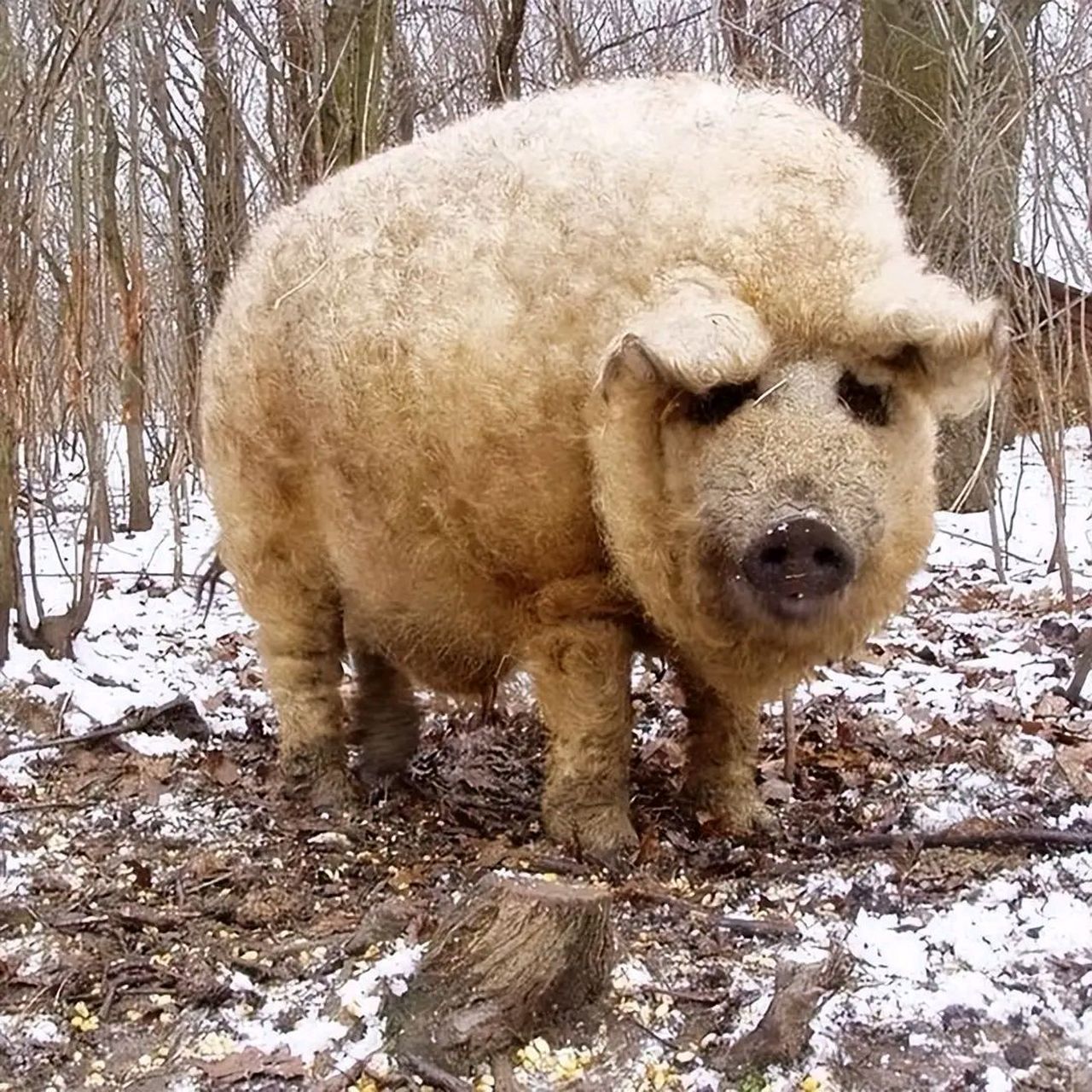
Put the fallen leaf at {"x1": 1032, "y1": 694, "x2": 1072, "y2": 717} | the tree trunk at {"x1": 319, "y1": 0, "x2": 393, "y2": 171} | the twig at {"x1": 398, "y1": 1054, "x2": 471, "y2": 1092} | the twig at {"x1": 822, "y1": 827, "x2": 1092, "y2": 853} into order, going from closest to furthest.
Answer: the twig at {"x1": 398, "y1": 1054, "x2": 471, "y2": 1092} < the twig at {"x1": 822, "y1": 827, "x2": 1092, "y2": 853} < the fallen leaf at {"x1": 1032, "y1": 694, "x2": 1072, "y2": 717} < the tree trunk at {"x1": 319, "y1": 0, "x2": 393, "y2": 171}

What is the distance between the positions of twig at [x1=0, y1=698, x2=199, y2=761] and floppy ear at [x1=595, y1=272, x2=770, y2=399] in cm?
246

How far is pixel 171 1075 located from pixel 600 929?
86 cm

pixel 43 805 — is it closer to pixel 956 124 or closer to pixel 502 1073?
pixel 502 1073

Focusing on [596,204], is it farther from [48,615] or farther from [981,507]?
Result: [981,507]

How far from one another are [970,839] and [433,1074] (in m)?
1.66

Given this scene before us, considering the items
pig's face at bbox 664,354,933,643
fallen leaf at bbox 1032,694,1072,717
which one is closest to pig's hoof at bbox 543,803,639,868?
pig's face at bbox 664,354,933,643

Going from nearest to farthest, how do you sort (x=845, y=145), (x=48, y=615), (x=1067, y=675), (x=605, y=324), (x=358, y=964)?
(x=358, y=964) → (x=605, y=324) → (x=845, y=145) → (x=1067, y=675) → (x=48, y=615)

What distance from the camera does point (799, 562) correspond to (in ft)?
10.2

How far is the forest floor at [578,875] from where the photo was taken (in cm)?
286

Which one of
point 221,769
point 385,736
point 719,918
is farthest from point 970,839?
point 221,769

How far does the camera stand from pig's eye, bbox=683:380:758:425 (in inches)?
129

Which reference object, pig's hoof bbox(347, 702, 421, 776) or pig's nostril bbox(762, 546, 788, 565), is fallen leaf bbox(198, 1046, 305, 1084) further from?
pig's hoof bbox(347, 702, 421, 776)

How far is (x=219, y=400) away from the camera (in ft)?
15.1

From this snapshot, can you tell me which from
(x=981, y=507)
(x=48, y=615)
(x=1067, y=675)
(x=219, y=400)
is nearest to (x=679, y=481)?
(x=219, y=400)
